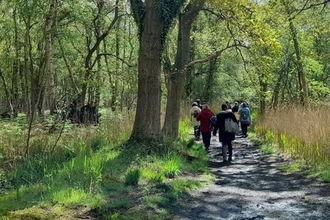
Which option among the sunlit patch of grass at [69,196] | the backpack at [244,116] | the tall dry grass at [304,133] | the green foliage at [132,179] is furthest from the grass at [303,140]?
the sunlit patch of grass at [69,196]

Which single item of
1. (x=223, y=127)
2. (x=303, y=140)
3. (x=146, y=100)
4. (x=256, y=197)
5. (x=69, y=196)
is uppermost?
(x=146, y=100)

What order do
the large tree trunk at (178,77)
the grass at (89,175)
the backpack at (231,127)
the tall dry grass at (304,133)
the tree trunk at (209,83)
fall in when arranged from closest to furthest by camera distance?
the grass at (89,175)
the tall dry grass at (304,133)
the backpack at (231,127)
the large tree trunk at (178,77)
the tree trunk at (209,83)

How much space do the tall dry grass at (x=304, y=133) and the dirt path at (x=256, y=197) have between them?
906mm

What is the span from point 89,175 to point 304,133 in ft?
22.7

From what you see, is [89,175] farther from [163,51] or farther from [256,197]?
[163,51]

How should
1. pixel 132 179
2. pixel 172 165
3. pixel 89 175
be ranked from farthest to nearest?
pixel 172 165, pixel 132 179, pixel 89 175

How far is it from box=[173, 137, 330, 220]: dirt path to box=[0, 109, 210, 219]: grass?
0.43 meters

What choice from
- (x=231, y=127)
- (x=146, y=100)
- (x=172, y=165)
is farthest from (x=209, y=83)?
(x=172, y=165)

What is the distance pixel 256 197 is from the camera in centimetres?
831

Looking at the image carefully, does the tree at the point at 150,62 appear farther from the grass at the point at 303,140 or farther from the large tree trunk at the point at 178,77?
the grass at the point at 303,140

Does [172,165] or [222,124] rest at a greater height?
[222,124]

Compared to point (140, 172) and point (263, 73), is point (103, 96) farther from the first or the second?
point (140, 172)

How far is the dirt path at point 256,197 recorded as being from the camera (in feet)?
22.8

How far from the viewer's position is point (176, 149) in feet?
39.0
